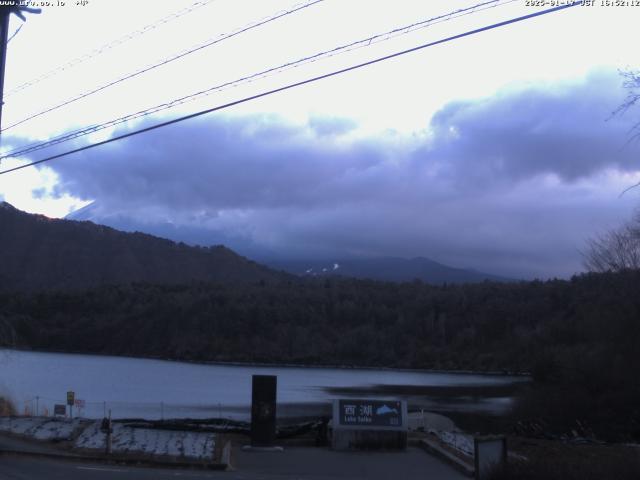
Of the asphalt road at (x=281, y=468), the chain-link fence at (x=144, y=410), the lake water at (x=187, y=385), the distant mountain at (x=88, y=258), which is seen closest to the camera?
the asphalt road at (x=281, y=468)

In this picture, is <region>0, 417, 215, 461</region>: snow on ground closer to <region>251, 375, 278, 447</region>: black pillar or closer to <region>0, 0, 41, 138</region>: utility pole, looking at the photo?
<region>251, 375, 278, 447</region>: black pillar

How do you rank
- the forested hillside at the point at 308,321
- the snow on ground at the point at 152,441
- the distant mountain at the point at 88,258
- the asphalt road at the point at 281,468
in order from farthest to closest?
the distant mountain at the point at 88,258 < the forested hillside at the point at 308,321 < the snow on ground at the point at 152,441 < the asphalt road at the point at 281,468

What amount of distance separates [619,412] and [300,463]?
28.0 meters

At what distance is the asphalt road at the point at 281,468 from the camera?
16250mm

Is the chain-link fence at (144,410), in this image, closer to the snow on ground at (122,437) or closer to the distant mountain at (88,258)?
the snow on ground at (122,437)

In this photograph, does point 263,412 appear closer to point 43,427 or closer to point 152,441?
point 152,441

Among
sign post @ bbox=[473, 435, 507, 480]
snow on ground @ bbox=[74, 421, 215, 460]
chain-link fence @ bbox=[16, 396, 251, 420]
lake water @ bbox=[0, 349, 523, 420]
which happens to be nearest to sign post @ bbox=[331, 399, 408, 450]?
snow on ground @ bbox=[74, 421, 215, 460]

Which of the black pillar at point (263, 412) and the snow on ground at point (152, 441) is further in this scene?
the black pillar at point (263, 412)

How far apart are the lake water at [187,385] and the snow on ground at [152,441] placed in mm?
10467

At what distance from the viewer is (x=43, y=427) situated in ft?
73.0

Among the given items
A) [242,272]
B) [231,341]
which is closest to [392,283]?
[231,341]

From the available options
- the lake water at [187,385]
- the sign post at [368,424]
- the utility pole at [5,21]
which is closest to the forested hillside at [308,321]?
the lake water at [187,385]

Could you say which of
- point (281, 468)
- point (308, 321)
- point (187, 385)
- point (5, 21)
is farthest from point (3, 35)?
point (308, 321)

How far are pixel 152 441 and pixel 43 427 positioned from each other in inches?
153
